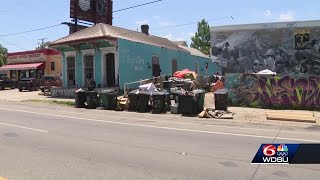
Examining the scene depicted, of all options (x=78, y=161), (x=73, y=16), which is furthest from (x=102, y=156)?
(x=73, y=16)

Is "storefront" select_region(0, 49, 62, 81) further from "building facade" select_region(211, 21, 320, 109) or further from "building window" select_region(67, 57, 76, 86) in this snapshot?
"building facade" select_region(211, 21, 320, 109)

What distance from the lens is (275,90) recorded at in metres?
20.7

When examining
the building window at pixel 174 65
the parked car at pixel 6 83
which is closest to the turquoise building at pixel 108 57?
the building window at pixel 174 65

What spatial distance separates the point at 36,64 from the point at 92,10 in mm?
9408

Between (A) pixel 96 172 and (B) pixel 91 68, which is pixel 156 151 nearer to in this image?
(A) pixel 96 172

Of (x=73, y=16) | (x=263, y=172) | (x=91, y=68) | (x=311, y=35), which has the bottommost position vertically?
(x=263, y=172)

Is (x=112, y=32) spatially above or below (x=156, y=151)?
above

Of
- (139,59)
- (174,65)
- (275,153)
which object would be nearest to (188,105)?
(139,59)

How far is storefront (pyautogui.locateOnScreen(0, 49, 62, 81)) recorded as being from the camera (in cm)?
4747

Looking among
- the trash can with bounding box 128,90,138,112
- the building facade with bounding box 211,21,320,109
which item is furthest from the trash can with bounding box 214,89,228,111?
the building facade with bounding box 211,21,320,109

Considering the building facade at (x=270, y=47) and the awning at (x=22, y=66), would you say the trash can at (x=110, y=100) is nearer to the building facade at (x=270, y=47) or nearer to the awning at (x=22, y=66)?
the building facade at (x=270, y=47)

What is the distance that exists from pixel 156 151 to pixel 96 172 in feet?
7.39

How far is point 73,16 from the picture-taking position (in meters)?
42.9

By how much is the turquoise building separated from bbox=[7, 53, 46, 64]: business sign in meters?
16.5
